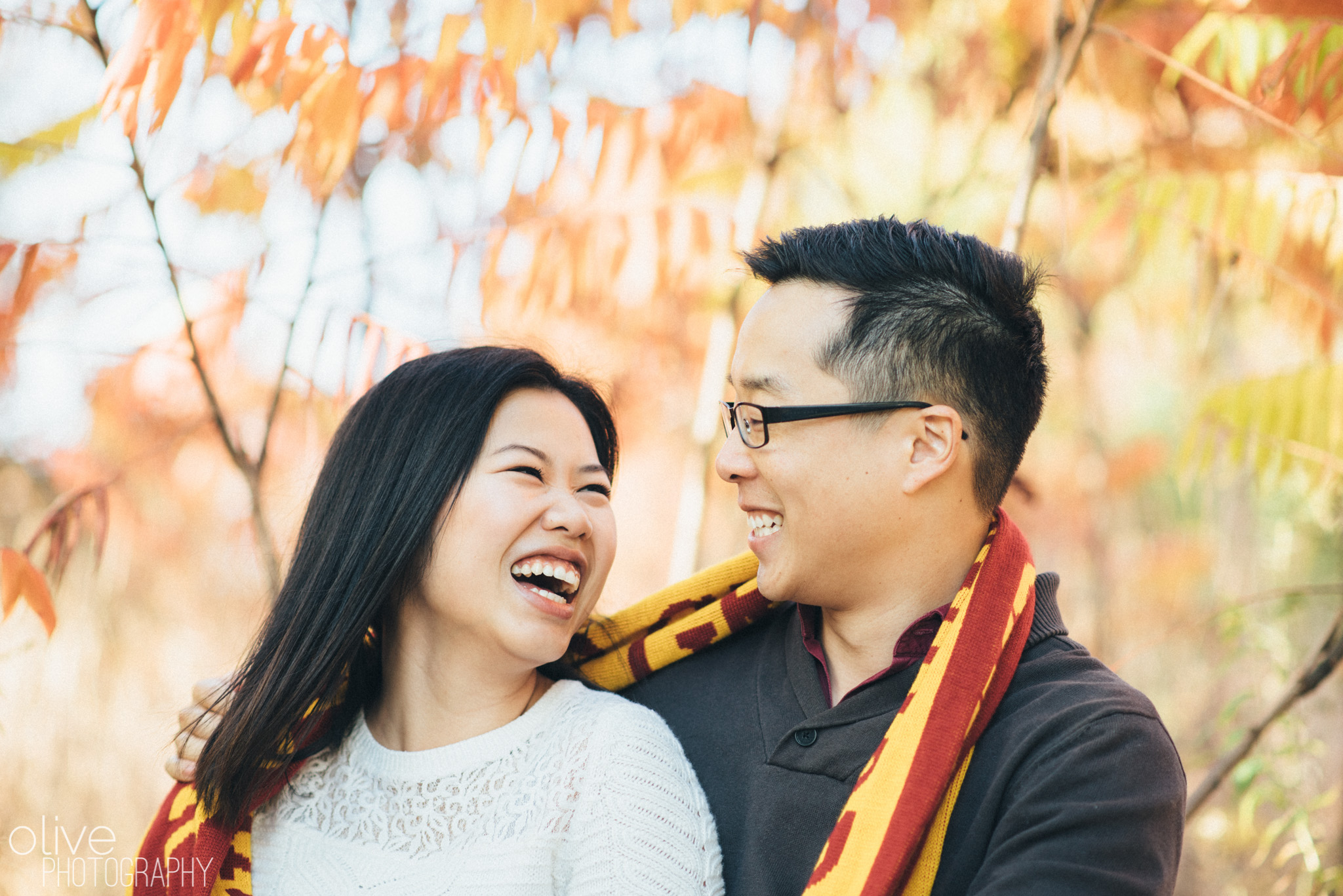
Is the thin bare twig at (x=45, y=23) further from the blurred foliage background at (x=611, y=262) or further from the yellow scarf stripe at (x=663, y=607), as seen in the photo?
the yellow scarf stripe at (x=663, y=607)

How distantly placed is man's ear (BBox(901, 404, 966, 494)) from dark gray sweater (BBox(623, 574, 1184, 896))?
1.01 ft

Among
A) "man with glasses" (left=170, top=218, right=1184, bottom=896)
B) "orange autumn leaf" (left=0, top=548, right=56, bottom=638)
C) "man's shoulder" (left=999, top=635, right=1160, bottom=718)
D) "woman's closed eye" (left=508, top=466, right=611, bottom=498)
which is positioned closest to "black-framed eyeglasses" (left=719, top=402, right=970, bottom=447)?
"man with glasses" (left=170, top=218, right=1184, bottom=896)

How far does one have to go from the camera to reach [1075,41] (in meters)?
2.23

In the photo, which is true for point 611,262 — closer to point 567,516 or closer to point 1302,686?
point 567,516

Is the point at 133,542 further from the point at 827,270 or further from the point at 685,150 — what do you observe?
the point at 827,270

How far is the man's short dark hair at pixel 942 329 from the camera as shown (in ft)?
6.16

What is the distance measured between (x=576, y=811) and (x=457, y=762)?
279 millimetres

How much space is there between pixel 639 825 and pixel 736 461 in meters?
0.68

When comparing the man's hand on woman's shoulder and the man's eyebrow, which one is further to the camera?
the man's hand on woman's shoulder

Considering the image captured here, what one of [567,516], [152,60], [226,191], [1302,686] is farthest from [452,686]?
[1302,686]

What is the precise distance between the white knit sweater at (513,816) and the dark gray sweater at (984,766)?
0.11m

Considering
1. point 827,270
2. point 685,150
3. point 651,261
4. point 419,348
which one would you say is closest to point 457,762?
point 419,348

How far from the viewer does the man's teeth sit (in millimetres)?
1944

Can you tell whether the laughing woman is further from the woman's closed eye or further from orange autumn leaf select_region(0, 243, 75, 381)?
orange autumn leaf select_region(0, 243, 75, 381)
